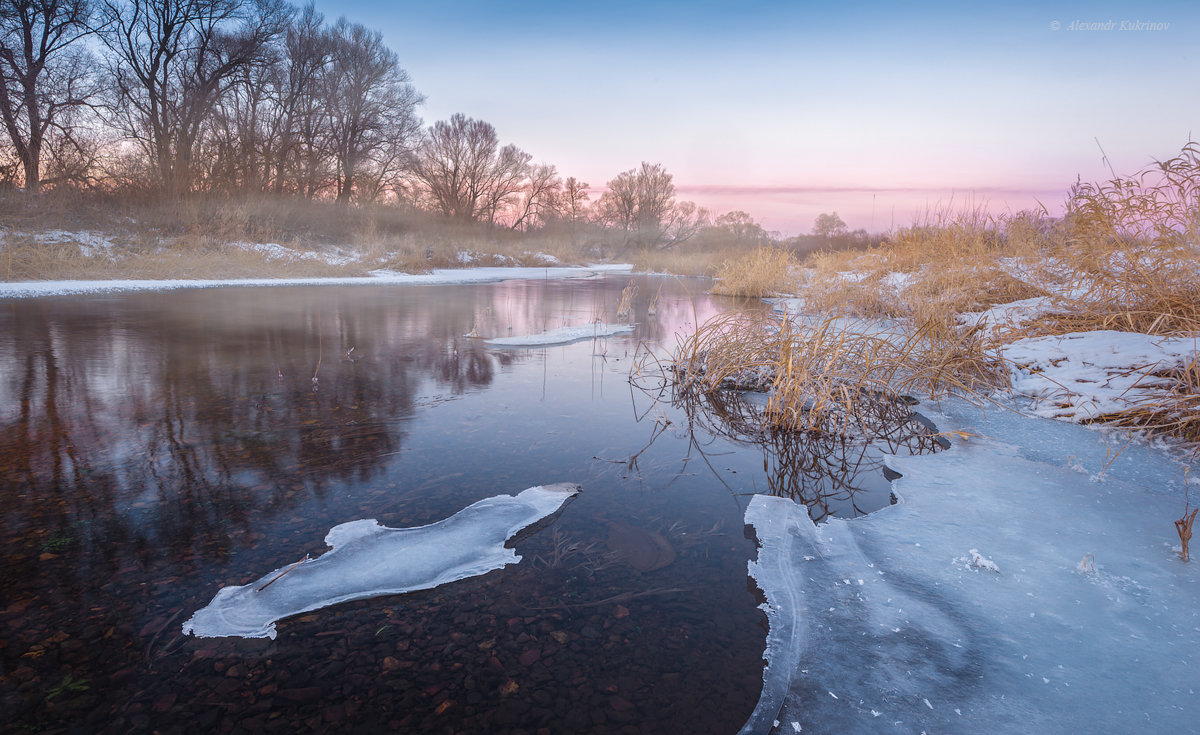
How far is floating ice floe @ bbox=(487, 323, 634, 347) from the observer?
727 centimetres

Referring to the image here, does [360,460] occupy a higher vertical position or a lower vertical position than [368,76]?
lower

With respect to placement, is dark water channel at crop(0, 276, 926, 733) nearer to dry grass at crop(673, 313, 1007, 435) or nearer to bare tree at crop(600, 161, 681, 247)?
dry grass at crop(673, 313, 1007, 435)

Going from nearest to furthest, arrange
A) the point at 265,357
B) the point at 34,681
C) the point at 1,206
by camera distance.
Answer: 1. the point at 34,681
2. the point at 265,357
3. the point at 1,206

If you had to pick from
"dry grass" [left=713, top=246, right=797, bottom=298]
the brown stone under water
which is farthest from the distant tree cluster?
the brown stone under water

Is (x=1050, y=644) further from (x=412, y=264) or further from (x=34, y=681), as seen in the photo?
(x=412, y=264)

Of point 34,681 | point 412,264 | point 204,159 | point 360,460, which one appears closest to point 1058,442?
point 360,460

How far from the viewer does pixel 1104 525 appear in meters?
2.41

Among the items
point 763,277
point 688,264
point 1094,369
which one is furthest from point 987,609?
point 688,264

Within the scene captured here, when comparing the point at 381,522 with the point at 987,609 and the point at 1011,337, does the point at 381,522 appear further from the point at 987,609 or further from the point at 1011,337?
the point at 1011,337

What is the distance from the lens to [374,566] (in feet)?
6.74

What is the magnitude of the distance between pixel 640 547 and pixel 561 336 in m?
5.66

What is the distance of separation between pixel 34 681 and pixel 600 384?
4130 mm

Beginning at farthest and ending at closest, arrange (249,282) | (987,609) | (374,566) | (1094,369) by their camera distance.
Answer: (249,282)
(1094,369)
(374,566)
(987,609)

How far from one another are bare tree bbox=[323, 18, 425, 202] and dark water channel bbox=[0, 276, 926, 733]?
24.7 metres
